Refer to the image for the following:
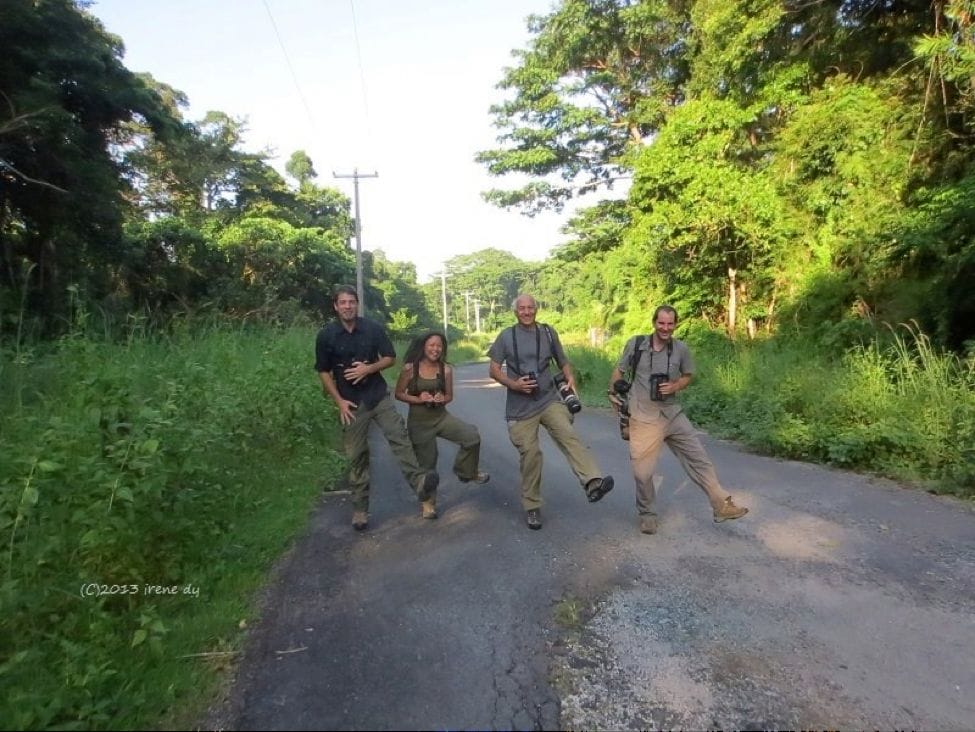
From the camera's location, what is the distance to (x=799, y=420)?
778cm

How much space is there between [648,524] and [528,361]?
63.9 inches

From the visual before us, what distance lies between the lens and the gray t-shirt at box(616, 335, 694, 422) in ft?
16.2

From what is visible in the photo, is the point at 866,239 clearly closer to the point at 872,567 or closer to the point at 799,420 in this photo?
the point at 799,420

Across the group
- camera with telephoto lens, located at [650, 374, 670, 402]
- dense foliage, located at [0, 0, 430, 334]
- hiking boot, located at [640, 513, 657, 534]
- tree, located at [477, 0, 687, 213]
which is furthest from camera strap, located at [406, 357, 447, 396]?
tree, located at [477, 0, 687, 213]

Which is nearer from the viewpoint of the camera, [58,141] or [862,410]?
[862,410]

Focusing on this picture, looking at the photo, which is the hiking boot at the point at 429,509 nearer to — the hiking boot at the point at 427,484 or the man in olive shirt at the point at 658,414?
the hiking boot at the point at 427,484

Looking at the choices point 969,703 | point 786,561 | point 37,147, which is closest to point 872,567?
point 786,561

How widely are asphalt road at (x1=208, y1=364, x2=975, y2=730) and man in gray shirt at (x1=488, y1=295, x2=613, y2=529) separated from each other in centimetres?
42

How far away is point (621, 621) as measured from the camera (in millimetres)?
3363

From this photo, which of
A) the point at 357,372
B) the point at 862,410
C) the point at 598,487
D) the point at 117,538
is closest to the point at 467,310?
the point at 862,410

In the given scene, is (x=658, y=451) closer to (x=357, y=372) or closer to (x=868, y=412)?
(x=357, y=372)

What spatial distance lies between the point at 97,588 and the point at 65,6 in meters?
12.5

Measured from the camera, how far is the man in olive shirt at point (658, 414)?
4828mm

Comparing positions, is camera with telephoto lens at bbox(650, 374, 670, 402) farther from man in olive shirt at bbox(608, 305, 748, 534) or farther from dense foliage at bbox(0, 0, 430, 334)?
dense foliage at bbox(0, 0, 430, 334)
